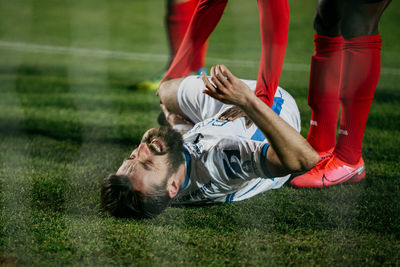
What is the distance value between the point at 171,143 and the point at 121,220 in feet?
1.01

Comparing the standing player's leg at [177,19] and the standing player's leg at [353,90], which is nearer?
the standing player's leg at [353,90]

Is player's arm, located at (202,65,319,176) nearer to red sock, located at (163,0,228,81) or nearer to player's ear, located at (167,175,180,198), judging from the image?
player's ear, located at (167,175,180,198)

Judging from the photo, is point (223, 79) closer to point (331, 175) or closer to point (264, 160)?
point (264, 160)

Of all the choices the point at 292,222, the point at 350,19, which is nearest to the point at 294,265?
the point at 292,222

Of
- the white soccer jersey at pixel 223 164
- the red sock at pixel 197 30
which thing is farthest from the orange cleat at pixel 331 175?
the red sock at pixel 197 30

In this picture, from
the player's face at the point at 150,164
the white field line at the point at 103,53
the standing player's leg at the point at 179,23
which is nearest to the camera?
the player's face at the point at 150,164

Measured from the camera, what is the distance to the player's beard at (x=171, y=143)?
5.04ft

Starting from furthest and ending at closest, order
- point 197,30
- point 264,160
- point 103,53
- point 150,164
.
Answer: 1. point 103,53
2. point 197,30
3. point 150,164
4. point 264,160

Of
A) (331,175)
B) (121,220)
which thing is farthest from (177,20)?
(121,220)

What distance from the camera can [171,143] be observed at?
157cm

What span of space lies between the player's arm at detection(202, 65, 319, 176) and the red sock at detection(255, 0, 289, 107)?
1.55ft

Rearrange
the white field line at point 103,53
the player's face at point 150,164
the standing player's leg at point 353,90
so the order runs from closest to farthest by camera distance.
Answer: the player's face at point 150,164 → the standing player's leg at point 353,90 → the white field line at point 103,53

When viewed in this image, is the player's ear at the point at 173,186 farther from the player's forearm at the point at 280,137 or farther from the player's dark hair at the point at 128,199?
the player's forearm at the point at 280,137

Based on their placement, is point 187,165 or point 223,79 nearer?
point 223,79
